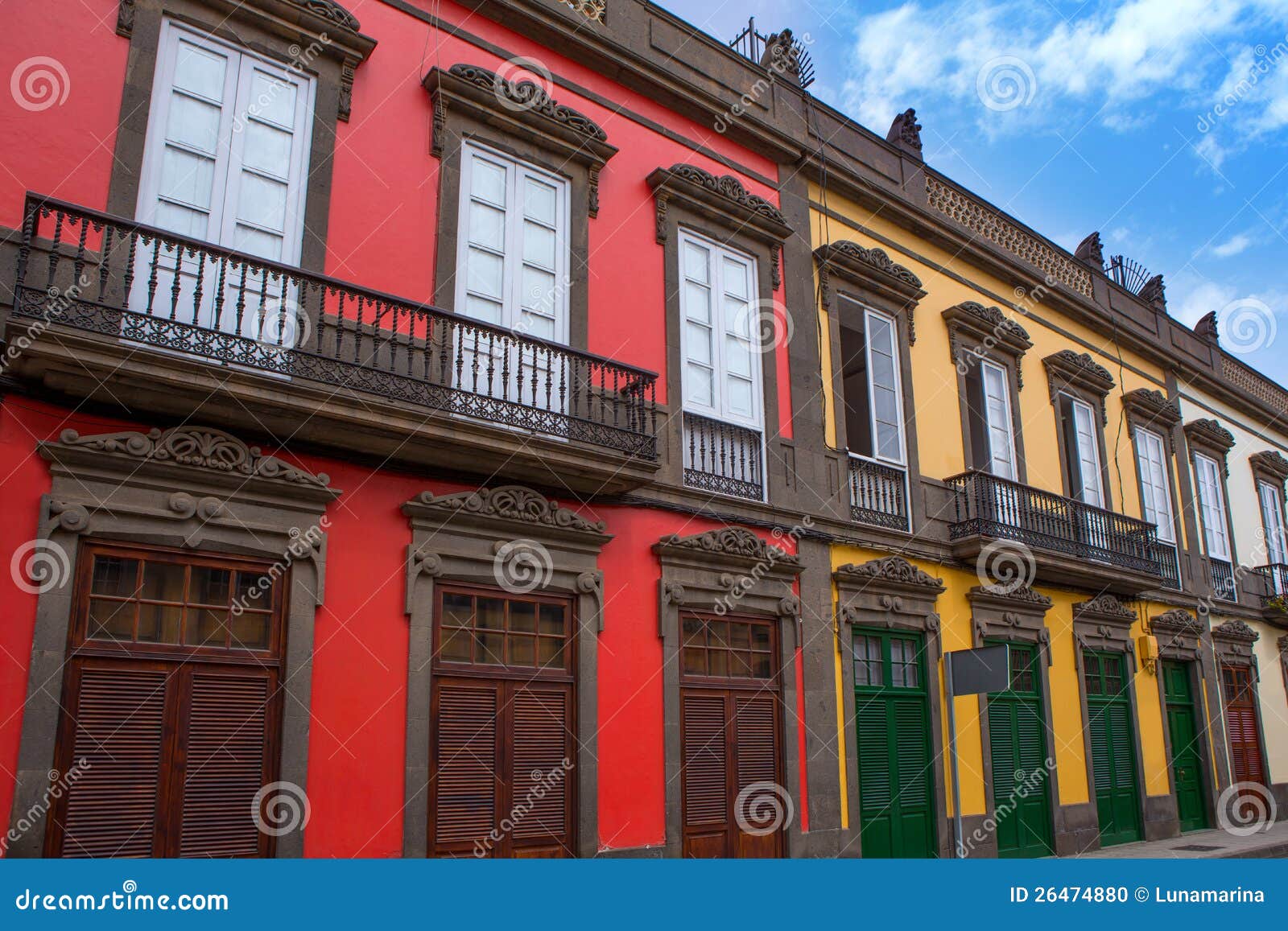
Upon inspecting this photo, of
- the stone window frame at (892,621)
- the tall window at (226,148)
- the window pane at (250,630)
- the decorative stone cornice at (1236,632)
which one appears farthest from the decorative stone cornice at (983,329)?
the window pane at (250,630)

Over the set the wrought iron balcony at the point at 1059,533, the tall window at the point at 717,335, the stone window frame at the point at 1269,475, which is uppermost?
the stone window frame at the point at 1269,475

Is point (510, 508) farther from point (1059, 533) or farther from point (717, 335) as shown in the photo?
point (1059, 533)

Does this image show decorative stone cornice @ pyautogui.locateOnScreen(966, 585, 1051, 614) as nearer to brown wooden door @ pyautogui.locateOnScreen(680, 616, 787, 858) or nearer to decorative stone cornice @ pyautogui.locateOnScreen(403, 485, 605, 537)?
brown wooden door @ pyautogui.locateOnScreen(680, 616, 787, 858)

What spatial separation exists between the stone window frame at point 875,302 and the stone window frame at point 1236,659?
26.5 feet

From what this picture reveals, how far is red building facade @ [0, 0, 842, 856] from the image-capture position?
6.64 metres

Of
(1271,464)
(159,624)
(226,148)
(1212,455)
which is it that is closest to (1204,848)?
(1212,455)

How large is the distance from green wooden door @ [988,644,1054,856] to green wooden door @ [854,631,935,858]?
1.29m

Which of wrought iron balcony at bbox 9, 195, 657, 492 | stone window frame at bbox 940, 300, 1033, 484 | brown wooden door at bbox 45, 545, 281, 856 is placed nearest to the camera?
brown wooden door at bbox 45, 545, 281, 856

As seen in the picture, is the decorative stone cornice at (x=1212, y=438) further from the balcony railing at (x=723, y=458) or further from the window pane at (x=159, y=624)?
the window pane at (x=159, y=624)

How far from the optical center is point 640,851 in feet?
28.5

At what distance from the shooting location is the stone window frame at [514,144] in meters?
8.92

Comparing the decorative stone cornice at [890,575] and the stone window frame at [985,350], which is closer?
the decorative stone cornice at [890,575]

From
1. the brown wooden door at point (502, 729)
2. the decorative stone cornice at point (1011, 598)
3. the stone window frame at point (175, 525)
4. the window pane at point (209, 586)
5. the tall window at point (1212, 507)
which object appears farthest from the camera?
the tall window at point (1212, 507)

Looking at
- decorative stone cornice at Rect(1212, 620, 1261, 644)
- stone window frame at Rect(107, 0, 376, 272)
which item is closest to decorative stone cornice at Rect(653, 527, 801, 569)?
stone window frame at Rect(107, 0, 376, 272)
